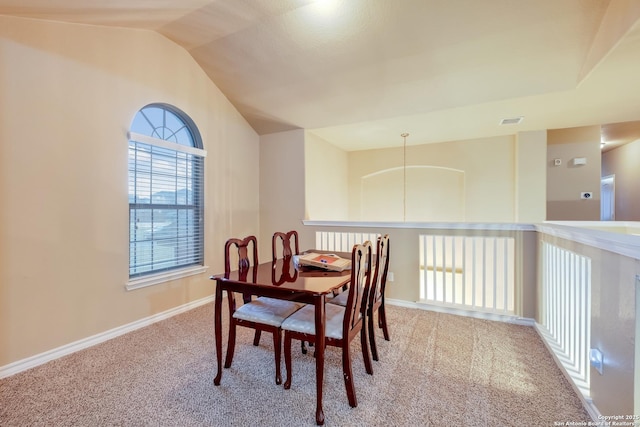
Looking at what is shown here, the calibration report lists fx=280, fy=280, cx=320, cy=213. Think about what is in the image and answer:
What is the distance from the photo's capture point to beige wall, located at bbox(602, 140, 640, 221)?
548 cm

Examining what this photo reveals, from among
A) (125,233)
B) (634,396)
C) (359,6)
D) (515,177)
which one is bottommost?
(634,396)

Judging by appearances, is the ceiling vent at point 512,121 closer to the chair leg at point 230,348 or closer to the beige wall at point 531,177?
the beige wall at point 531,177

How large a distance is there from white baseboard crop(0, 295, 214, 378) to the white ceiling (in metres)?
2.60

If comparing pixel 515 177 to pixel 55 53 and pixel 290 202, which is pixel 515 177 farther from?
pixel 55 53

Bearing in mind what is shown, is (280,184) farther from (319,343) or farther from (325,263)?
(319,343)

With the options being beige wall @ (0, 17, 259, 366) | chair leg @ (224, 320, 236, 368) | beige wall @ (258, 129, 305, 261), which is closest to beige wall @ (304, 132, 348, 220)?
beige wall @ (258, 129, 305, 261)

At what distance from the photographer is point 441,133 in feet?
14.9

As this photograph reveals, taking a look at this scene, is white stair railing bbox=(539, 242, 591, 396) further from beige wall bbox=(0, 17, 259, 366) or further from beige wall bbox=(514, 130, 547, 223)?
beige wall bbox=(0, 17, 259, 366)

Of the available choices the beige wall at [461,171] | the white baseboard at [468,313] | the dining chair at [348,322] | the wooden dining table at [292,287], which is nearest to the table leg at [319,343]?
the wooden dining table at [292,287]

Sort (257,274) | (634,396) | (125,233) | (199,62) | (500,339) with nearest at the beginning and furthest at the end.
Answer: (634,396), (257,274), (500,339), (125,233), (199,62)

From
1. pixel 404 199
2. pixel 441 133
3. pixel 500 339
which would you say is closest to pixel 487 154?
pixel 441 133

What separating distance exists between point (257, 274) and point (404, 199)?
412cm

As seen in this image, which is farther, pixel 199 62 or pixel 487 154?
pixel 487 154

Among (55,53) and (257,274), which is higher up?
(55,53)
